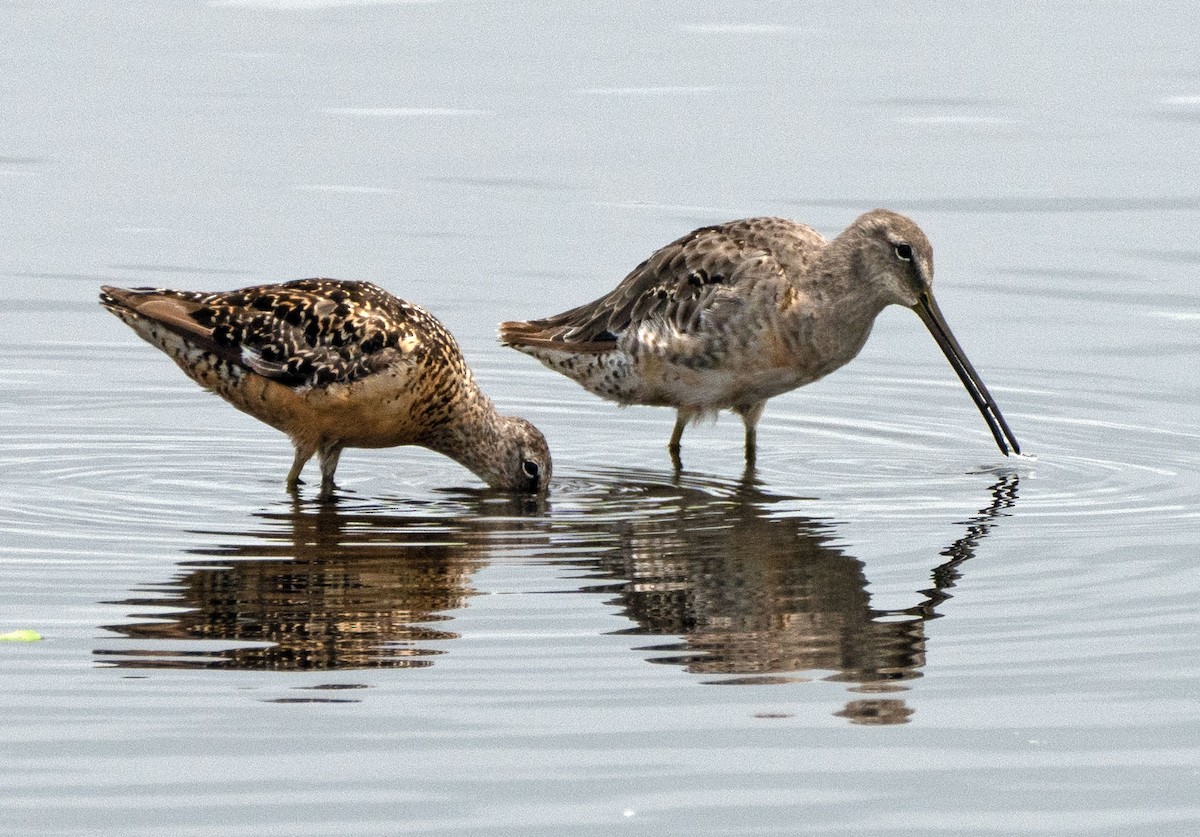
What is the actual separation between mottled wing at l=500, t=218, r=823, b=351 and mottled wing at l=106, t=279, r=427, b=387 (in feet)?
4.55

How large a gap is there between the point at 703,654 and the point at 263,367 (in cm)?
337

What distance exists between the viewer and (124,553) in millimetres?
9109

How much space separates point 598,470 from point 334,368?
1576 millimetres

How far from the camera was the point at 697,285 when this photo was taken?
1159 cm

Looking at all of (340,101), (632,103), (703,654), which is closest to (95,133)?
(340,101)

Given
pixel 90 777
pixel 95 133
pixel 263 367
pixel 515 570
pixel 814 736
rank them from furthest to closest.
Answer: pixel 95 133 → pixel 263 367 → pixel 515 570 → pixel 814 736 → pixel 90 777

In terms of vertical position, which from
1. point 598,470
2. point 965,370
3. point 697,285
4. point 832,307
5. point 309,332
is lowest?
point 598,470

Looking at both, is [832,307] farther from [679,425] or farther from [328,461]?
[328,461]

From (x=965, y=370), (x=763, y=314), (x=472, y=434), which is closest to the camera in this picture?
(x=472, y=434)

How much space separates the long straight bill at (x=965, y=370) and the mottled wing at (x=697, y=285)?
25.6 inches

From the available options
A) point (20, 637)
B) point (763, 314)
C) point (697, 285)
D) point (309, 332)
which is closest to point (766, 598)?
point (20, 637)

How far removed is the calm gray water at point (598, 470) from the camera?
674cm

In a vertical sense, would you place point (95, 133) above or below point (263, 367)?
above

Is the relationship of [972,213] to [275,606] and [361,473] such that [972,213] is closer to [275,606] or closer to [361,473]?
[361,473]
